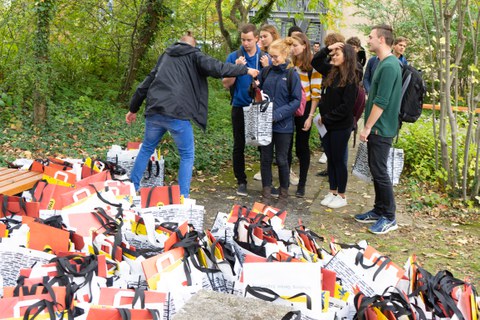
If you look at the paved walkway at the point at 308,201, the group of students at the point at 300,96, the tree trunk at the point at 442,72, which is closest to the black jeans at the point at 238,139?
the group of students at the point at 300,96

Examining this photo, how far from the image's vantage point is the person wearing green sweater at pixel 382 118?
496 cm

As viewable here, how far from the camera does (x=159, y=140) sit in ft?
17.0

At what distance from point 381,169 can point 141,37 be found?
653 centimetres

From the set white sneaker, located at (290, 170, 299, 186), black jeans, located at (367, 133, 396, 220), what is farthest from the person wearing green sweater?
white sneaker, located at (290, 170, 299, 186)

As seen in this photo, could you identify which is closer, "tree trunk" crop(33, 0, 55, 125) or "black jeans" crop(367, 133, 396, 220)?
"black jeans" crop(367, 133, 396, 220)

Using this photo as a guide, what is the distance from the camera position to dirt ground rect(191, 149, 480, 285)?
4.80m

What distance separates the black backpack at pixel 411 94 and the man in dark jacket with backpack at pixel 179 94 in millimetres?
1731

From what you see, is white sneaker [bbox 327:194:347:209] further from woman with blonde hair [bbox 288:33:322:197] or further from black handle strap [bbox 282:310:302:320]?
black handle strap [bbox 282:310:302:320]

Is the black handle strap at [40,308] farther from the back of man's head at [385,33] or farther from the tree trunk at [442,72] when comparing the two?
the tree trunk at [442,72]

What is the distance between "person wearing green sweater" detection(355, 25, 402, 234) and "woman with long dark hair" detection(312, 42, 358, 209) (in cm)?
32

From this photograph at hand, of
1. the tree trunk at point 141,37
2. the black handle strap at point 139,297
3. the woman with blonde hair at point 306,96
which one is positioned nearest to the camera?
the black handle strap at point 139,297

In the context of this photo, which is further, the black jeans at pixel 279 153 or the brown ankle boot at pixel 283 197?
the brown ankle boot at pixel 283 197

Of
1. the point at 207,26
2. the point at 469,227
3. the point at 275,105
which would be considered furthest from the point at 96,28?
the point at 469,227

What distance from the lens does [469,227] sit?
5820 millimetres
